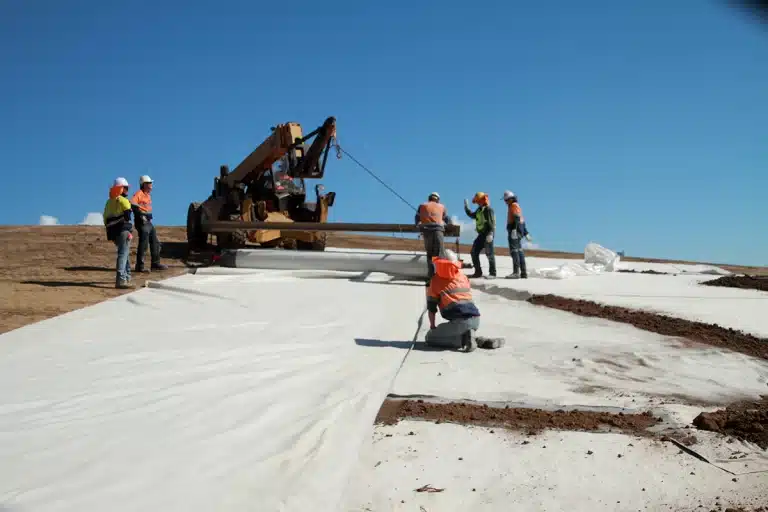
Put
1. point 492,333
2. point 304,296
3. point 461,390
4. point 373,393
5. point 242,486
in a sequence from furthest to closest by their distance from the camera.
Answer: point 304,296, point 492,333, point 461,390, point 373,393, point 242,486

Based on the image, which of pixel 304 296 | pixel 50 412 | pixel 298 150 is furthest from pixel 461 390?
pixel 298 150

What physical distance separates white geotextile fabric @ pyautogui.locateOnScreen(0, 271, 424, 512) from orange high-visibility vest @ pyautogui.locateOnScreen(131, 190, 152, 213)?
10.00 feet

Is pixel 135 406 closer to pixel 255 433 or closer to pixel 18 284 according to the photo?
pixel 255 433

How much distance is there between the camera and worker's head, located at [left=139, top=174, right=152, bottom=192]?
33.6 ft

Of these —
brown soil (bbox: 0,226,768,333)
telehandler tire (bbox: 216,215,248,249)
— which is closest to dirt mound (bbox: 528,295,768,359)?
brown soil (bbox: 0,226,768,333)

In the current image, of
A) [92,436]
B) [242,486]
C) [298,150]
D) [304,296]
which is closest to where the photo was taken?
[242,486]

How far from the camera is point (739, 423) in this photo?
3.56 metres

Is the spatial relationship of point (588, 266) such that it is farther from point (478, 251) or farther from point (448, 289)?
point (448, 289)

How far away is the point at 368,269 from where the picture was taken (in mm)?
10672

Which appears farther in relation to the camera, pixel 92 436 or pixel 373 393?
pixel 373 393

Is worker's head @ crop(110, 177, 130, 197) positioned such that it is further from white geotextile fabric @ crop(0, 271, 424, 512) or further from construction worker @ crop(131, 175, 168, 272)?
white geotextile fabric @ crop(0, 271, 424, 512)

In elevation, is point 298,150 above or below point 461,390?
above

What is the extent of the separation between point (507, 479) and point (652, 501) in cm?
58

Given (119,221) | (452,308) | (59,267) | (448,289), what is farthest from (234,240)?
(452,308)
